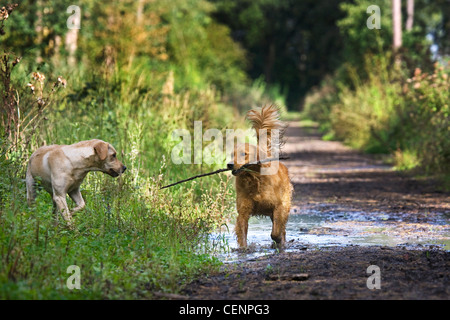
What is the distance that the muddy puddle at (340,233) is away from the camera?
Answer: 314 inches

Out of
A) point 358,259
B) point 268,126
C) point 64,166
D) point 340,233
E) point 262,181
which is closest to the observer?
point 358,259

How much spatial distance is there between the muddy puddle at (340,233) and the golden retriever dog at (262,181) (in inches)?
11.3

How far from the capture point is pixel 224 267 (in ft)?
22.8

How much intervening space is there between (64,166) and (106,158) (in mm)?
492

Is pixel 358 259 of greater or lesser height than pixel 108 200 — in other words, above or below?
below

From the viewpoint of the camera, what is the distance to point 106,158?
785 centimetres

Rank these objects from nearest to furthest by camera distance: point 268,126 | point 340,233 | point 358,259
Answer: point 358,259
point 268,126
point 340,233

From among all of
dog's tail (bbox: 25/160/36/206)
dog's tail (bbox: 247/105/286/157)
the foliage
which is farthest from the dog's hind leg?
dog's tail (bbox: 25/160/36/206)

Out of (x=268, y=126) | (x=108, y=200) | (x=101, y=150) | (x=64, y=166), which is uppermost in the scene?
(x=268, y=126)

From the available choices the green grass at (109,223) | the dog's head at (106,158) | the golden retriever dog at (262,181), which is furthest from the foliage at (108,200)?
the golden retriever dog at (262,181)

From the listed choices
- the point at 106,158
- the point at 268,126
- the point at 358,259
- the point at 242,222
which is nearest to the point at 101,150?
the point at 106,158

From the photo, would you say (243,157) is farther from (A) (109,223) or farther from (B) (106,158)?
(A) (109,223)

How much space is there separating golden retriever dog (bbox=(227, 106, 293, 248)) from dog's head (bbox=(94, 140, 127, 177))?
135 centimetres

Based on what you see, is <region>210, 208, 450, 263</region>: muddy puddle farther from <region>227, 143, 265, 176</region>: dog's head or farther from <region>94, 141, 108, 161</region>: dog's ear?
<region>94, 141, 108, 161</region>: dog's ear
